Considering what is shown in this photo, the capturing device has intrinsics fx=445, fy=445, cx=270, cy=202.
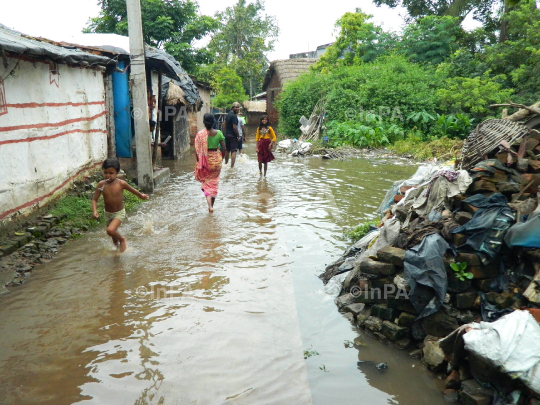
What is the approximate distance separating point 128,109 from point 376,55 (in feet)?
63.6

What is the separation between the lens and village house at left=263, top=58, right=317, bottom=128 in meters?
31.4

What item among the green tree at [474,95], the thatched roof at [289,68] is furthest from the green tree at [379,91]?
the thatched roof at [289,68]

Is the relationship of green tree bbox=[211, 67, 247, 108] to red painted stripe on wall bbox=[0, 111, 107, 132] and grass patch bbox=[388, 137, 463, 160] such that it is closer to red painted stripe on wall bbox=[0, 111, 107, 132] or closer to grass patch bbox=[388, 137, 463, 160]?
grass patch bbox=[388, 137, 463, 160]

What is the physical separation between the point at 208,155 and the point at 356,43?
23499 millimetres

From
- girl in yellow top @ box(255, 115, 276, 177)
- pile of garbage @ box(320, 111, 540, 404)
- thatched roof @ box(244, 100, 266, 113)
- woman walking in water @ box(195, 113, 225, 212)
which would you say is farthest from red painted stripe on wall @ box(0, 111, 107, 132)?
thatched roof @ box(244, 100, 266, 113)

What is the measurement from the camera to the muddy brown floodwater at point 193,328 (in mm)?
3145

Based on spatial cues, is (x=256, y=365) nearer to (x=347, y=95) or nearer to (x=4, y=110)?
(x=4, y=110)

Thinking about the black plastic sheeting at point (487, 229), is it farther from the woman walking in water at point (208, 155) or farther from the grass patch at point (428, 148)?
the grass patch at point (428, 148)

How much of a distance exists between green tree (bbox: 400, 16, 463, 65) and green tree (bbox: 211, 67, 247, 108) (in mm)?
13210

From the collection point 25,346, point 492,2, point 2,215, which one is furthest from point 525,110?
point 492,2

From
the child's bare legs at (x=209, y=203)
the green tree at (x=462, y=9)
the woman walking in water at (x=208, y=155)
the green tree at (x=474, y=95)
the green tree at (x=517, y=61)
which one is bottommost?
the child's bare legs at (x=209, y=203)

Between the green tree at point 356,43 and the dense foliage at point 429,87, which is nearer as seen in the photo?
the dense foliage at point 429,87

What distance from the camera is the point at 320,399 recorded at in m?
3.12

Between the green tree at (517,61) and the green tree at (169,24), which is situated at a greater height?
the green tree at (169,24)
